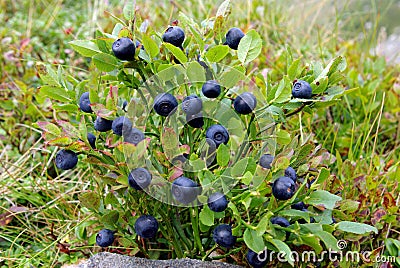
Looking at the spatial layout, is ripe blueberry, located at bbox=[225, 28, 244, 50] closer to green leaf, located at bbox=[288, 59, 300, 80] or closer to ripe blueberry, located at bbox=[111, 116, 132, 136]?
green leaf, located at bbox=[288, 59, 300, 80]

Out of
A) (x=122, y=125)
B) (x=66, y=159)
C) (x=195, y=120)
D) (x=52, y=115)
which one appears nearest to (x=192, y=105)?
(x=195, y=120)

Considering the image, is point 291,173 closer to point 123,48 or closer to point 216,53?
point 216,53

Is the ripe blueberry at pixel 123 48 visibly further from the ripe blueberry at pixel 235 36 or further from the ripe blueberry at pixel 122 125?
the ripe blueberry at pixel 235 36

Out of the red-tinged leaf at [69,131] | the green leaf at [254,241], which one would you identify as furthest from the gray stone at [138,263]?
the red-tinged leaf at [69,131]

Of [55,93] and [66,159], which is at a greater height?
[55,93]

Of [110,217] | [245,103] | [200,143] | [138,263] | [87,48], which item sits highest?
[87,48]

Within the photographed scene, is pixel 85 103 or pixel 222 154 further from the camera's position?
pixel 85 103

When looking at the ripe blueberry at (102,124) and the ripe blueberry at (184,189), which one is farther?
the ripe blueberry at (102,124)
